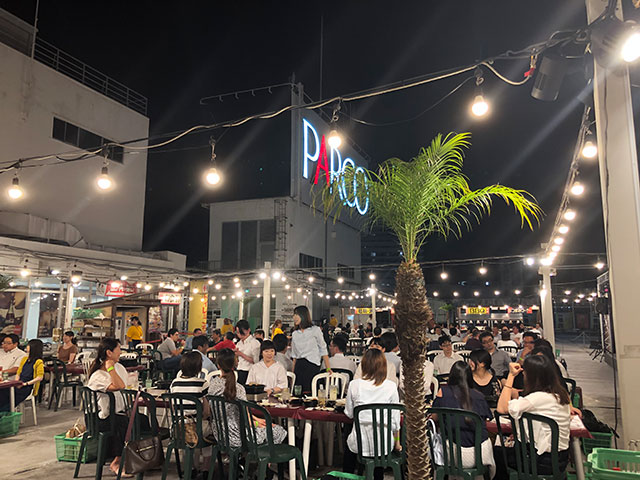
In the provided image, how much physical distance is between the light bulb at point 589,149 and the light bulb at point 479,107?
9.16ft

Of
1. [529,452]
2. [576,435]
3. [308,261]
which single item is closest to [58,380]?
[529,452]

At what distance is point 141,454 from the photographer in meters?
4.74

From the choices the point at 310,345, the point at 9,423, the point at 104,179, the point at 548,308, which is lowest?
the point at 9,423

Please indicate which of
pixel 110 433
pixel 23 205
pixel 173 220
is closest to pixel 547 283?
pixel 110 433

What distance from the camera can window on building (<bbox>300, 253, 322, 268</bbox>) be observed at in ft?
98.8

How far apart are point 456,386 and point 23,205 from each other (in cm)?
1731

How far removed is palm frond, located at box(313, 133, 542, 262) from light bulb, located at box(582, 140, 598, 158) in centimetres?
394

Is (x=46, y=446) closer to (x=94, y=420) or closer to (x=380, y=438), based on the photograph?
(x=94, y=420)

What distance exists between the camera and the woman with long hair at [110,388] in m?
5.26

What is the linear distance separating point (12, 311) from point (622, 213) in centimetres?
1625

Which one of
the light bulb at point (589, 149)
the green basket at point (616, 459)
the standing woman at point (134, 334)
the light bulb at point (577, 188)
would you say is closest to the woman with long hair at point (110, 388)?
the green basket at point (616, 459)

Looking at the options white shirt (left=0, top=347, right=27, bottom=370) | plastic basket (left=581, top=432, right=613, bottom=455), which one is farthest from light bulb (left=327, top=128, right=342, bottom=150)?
white shirt (left=0, top=347, right=27, bottom=370)

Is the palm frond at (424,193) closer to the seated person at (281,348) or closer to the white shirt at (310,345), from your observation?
the white shirt at (310,345)

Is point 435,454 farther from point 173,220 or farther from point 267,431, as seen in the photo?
point 173,220
